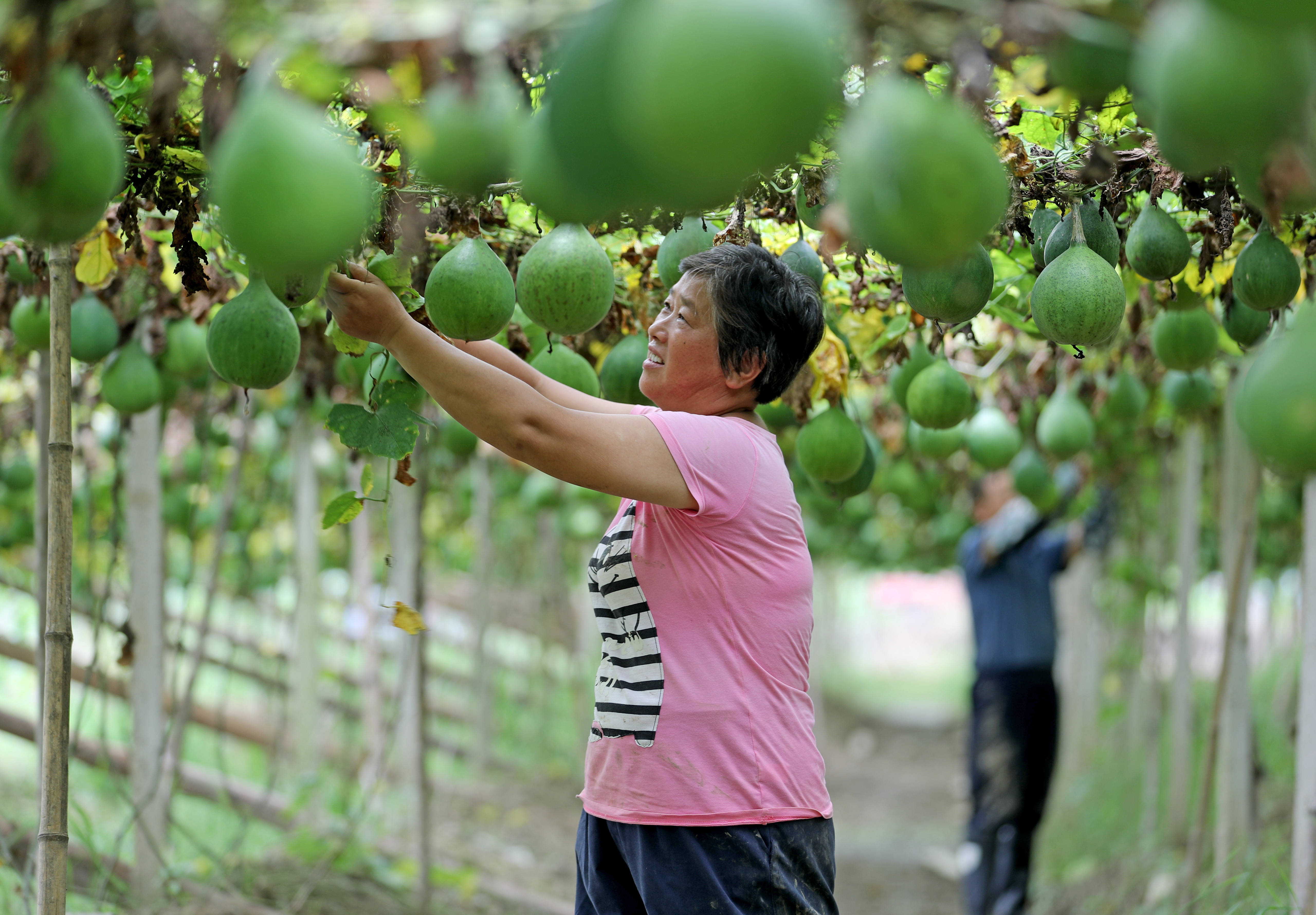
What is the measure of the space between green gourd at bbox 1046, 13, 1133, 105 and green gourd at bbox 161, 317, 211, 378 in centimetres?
232

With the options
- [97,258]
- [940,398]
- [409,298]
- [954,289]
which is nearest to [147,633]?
[97,258]

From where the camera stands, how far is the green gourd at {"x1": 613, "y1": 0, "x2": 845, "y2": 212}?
0.68 metres

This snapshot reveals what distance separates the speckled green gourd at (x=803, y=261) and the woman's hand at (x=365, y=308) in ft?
2.83

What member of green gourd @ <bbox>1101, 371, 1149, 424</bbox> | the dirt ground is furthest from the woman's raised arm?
the dirt ground

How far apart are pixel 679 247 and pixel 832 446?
0.75 meters

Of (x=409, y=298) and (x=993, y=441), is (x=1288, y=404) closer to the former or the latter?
(x=409, y=298)

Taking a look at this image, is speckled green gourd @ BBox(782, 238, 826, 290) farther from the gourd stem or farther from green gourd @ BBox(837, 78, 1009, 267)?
green gourd @ BBox(837, 78, 1009, 267)

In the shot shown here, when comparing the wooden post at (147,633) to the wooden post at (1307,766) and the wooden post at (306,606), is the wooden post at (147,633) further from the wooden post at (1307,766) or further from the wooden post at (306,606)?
the wooden post at (1307,766)

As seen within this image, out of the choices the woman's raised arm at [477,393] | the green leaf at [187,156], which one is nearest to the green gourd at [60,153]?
the woman's raised arm at [477,393]

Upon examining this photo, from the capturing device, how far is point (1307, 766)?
103 inches

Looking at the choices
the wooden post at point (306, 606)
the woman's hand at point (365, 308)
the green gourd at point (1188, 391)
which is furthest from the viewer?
the wooden post at point (306, 606)

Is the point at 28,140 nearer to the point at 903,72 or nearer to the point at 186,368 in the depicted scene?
the point at 903,72

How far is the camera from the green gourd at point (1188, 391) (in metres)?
3.34

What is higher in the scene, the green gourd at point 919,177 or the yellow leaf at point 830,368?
the yellow leaf at point 830,368
